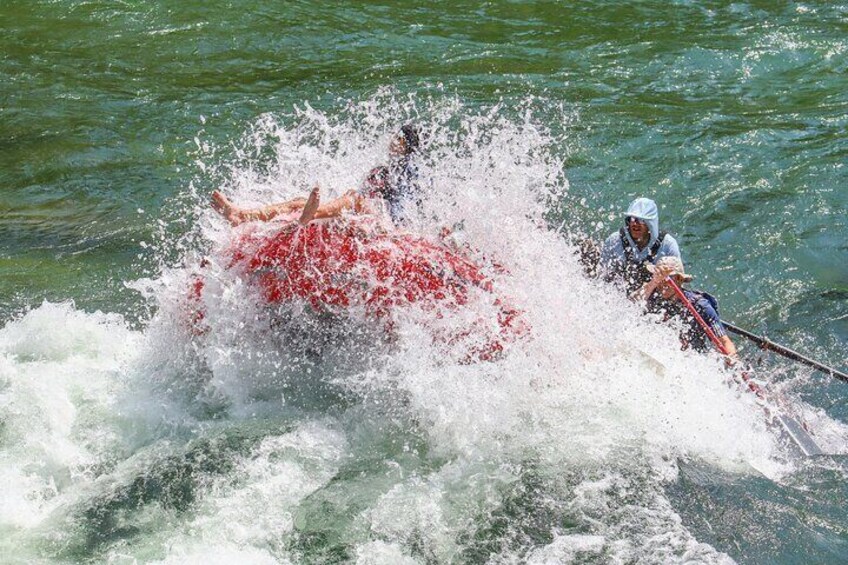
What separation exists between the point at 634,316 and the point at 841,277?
8.74 ft

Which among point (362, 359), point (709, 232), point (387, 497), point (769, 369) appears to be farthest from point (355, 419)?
point (709, 232)

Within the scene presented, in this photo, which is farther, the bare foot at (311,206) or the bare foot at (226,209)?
the bare foot at (226,209)

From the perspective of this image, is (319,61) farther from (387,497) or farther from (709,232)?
(387,497)

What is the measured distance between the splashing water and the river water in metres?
0.02

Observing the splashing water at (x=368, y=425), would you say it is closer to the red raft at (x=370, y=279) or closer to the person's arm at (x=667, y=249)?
the red raft at (x=370, y=279)

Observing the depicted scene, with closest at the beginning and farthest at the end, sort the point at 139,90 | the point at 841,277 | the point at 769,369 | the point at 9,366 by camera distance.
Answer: the point at 9,366 < the point at 769,369 < the point at 841,277 < the point at 139,90

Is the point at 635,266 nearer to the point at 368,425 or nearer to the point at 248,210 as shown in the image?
the point at 368,425

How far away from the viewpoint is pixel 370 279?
21.7ft

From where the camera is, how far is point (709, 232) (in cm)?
973

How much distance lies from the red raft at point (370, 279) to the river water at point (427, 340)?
13cm

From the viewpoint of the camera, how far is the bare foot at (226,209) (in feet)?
22.5

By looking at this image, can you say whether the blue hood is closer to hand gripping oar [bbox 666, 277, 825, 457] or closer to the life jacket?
the life jacket

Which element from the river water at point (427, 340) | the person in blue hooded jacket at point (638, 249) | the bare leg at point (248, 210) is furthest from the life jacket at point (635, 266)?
the bare leg at point (248, 210)

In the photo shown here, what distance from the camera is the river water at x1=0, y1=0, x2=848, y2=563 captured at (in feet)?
19.5
